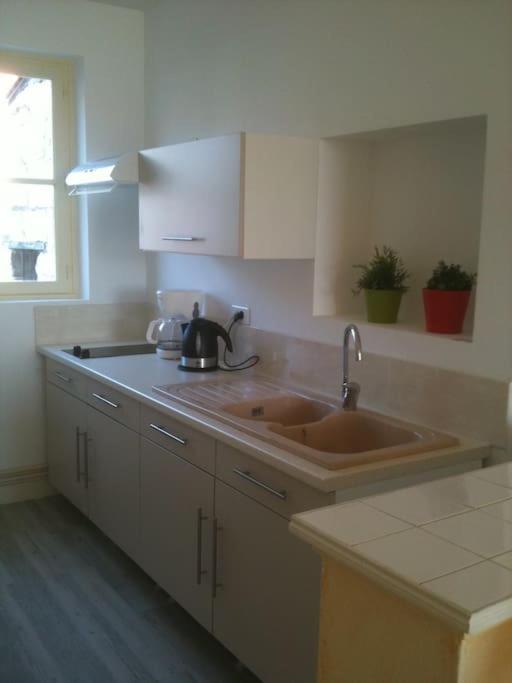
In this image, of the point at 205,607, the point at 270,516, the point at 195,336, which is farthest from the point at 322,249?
the point at 205,607

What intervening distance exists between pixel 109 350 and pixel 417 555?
107 inches

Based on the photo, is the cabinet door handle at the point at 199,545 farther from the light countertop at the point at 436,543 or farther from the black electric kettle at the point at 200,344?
the light countertop at the point at 436,543

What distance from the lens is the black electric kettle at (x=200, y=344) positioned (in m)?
3.05

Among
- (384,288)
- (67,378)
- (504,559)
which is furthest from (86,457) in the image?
(504,559)

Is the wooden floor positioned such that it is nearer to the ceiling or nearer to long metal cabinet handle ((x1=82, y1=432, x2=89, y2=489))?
long metal cabinet handle ((x1=82, y1=432, x2=89, y2=489))

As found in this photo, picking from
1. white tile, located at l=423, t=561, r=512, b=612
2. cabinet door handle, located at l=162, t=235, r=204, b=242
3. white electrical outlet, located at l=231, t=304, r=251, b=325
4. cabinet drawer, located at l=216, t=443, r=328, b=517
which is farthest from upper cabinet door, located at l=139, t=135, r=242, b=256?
white tile, located at l=423, t=561, r=512, b=612

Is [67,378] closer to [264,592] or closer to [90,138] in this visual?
[90,138]

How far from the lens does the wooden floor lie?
238cm

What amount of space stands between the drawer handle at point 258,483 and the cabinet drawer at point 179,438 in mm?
168

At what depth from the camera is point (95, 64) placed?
3.68 metres

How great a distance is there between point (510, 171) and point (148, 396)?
4.83ft

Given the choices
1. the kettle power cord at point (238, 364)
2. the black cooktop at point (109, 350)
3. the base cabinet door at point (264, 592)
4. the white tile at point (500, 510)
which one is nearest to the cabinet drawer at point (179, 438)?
the base cabinet door at point (264, 592)

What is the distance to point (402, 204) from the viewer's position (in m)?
2.52

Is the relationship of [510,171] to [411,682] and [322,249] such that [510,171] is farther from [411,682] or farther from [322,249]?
[411,682]
